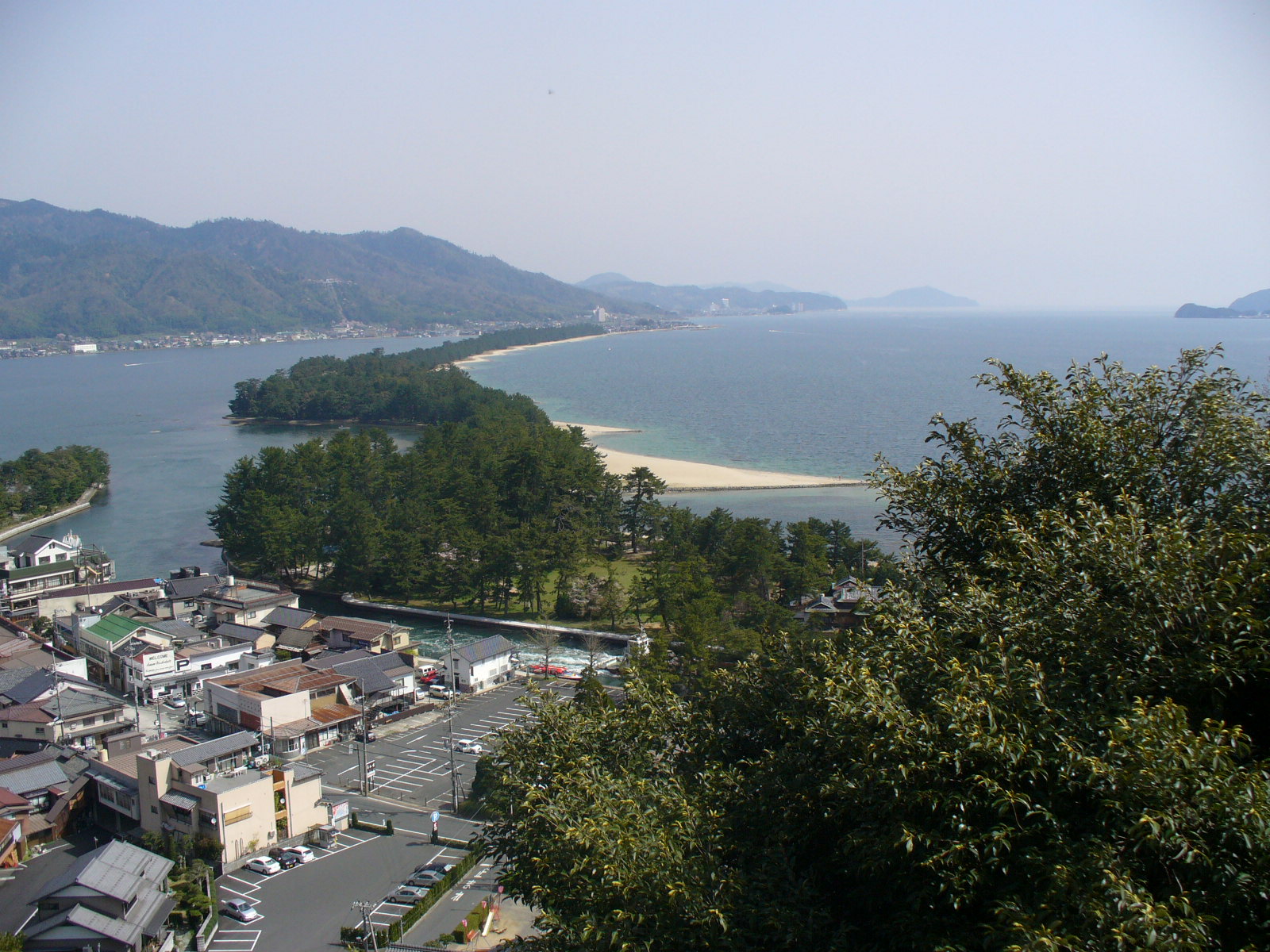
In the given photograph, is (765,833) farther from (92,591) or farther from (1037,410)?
(92,591)

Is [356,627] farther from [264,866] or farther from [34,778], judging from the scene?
[264,866]

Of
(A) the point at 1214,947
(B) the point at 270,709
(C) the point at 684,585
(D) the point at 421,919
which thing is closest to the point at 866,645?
(A) the point at 1214,947

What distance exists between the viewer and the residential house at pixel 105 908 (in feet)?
17.0

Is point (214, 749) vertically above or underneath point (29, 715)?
above

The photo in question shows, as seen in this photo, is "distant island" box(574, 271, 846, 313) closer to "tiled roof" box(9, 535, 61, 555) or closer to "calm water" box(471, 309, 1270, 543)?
"calm water" box(471, 309, 1270, 543)

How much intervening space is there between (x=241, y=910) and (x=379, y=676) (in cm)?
372

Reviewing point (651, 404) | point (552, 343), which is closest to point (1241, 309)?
point (552, 343)

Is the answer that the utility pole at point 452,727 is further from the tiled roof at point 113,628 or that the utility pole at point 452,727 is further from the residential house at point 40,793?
the tiled roof at point 113,628

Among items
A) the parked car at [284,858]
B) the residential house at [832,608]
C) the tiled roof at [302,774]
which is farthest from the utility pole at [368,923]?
the residential house at [832,608]

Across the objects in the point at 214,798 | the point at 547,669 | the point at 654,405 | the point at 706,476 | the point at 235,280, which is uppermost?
the point at 235,280

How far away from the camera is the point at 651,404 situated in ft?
110

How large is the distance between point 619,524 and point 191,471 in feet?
42.1

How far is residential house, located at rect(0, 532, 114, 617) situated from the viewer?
12.9 m

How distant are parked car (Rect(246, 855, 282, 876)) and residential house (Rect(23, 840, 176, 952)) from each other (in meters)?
0.67
